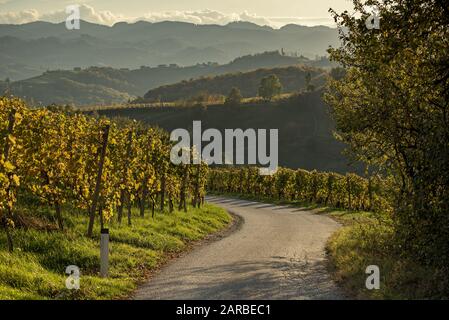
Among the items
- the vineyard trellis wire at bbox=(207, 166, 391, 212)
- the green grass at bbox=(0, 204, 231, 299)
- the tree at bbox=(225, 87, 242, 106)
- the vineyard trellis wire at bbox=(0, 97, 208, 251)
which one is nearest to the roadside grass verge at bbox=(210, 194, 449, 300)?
the green grass at bbox=(0, 204, 231, 299)

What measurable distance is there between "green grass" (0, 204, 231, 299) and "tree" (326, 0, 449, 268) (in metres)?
7.90

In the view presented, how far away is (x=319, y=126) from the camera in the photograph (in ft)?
591

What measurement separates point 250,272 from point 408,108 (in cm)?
715

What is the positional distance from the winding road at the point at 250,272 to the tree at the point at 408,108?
2962 mm

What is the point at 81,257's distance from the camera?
1455cm

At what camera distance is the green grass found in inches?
451

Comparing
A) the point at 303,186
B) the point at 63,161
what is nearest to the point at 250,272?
the point at 63,161

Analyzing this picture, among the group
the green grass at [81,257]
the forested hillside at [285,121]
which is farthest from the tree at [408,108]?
the forested hillside at [285,121]

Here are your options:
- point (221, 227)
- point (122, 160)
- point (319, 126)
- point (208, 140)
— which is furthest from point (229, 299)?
point (319, 126)

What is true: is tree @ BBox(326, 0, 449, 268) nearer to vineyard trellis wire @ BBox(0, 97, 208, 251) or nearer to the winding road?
the winding road

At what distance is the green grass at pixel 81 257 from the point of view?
1145 cm

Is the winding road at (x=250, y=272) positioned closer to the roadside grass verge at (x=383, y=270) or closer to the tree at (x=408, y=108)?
the roadside grass verge at (x=383, y=270)

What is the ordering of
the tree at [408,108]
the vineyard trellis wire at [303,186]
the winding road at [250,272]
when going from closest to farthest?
the winding road at [250,272], the tree at [408,108], the vineyard trellis wire at [303,186]
